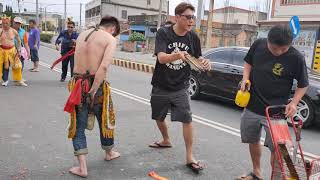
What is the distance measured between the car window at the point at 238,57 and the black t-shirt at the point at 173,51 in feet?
13.2

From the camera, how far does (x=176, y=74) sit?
15.4ft

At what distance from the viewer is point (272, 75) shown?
383 centimetres

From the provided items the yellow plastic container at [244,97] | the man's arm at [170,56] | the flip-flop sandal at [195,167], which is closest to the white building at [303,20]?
the flip-flop sandal at [195,167]

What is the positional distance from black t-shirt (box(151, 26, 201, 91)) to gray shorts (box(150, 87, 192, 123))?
0.23 ft

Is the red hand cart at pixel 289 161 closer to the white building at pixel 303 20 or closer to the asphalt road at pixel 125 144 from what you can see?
the asphalt road at pixel 125 144

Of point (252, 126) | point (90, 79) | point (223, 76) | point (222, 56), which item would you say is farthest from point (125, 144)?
point (222, 56)

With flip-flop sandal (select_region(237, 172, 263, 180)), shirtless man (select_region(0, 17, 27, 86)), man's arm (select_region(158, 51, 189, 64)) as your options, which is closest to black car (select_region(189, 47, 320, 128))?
flip-flop sandal (select_region(237, 172, 263, 180))

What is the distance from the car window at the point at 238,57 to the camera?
8.56 m

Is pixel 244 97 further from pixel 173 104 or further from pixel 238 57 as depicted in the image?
pixel 238 57

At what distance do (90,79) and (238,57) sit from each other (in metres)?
4.98

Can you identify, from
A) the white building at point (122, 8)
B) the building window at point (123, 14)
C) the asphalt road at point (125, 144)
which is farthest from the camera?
the building window at point (123, 14)

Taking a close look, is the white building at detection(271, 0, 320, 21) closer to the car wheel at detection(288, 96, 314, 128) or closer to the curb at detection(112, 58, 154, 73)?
the curb at detection(112, 58, 154, 73)

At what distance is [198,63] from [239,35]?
4149 cm

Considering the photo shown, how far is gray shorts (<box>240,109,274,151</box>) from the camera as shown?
3953mm
